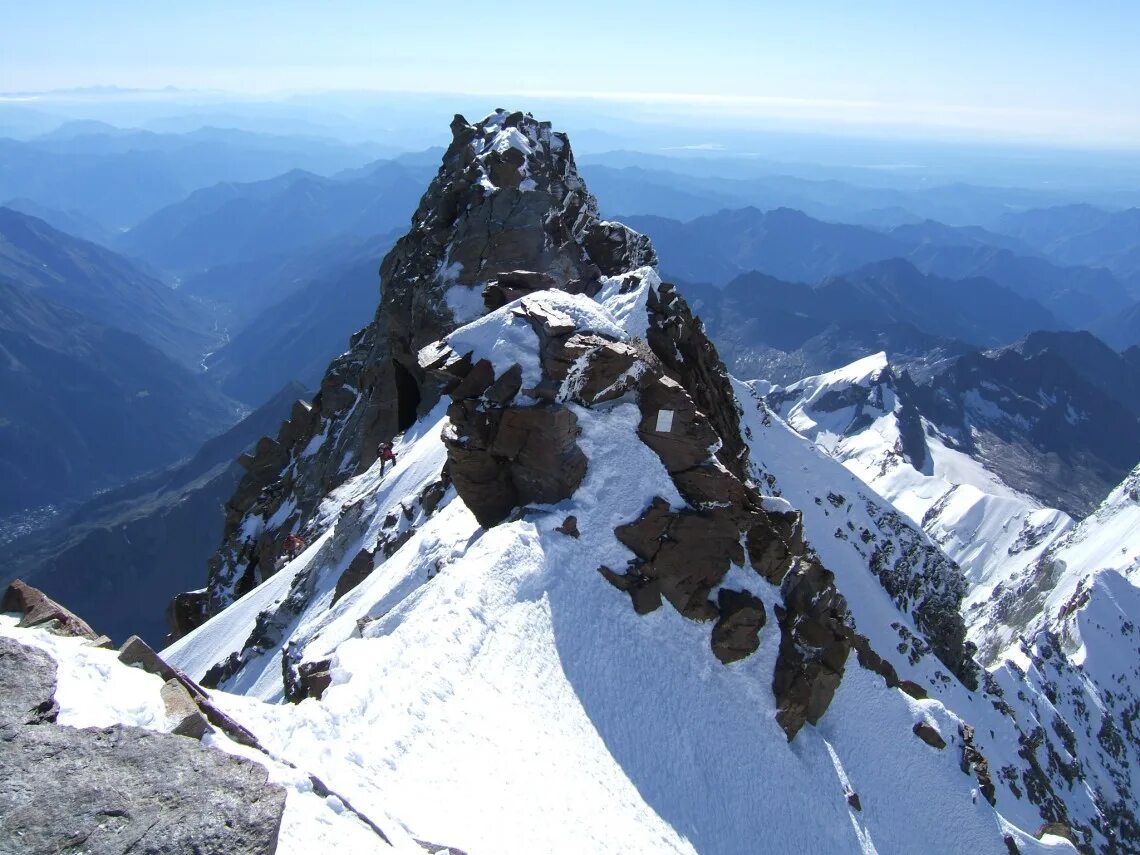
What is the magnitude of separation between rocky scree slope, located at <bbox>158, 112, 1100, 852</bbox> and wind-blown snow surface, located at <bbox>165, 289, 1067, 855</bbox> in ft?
0.27

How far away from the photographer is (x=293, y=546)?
155ft

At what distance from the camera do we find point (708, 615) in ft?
82.5

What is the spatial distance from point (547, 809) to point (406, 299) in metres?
47.4

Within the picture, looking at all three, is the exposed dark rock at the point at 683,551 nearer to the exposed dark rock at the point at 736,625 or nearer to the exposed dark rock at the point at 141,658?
the exposed dark rock at the point at 736,625

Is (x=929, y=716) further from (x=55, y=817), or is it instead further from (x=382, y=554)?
(x=55, y=817)

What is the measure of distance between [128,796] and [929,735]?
34.0 m

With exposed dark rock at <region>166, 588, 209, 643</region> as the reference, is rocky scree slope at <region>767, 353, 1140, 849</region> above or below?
below

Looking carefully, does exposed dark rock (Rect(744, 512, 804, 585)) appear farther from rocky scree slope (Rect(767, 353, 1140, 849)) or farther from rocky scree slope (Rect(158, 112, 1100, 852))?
rocky scree slope (Rect(767, 353, 1140, 849))

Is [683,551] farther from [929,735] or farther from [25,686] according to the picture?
[25,686]

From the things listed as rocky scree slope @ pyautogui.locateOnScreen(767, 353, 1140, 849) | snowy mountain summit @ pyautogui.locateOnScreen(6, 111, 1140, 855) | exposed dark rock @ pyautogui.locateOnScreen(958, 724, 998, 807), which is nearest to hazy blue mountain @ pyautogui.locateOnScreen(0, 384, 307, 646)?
rocky scree slope @ pyautogui.locateOnScreen(767, 353, 1140, 849)

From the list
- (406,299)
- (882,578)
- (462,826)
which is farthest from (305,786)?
(882,578)

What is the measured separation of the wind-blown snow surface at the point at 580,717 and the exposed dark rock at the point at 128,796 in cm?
216

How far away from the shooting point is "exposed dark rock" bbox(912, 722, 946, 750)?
3278 cm

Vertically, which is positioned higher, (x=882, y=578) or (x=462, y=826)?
(x=462, y=826)
